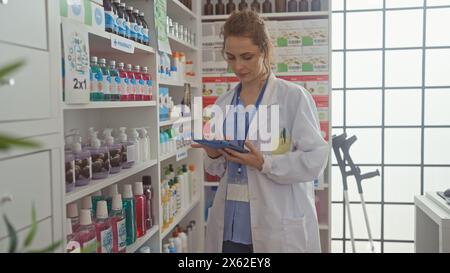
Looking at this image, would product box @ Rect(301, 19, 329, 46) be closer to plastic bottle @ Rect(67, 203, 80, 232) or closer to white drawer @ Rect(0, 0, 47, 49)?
plastic bottle @ Rect(67, 203, 80, 232)

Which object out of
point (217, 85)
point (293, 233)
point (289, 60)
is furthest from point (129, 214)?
point (289, 60)

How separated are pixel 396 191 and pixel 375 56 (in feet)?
3.78

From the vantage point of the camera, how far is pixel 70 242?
1.36 m

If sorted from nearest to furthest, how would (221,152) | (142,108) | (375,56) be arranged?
(221,152), (142,108), (375,56)

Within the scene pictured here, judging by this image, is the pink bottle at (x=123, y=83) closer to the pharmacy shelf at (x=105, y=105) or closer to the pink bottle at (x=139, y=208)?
the pharmacy shelf at (x=105, y=105)

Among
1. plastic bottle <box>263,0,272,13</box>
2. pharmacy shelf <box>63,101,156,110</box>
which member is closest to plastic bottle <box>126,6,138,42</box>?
pharmacy shelf <box>63,101,156,110</box>

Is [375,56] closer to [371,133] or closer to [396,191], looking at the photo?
[371,133]

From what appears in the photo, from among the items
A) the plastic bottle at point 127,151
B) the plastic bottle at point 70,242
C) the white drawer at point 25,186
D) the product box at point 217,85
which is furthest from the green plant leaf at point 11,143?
the product box at point 217,85

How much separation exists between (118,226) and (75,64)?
0.68m

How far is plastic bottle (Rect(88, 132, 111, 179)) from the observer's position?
63.1 inches

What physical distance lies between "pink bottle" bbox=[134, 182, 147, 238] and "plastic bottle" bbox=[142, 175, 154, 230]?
9cm
